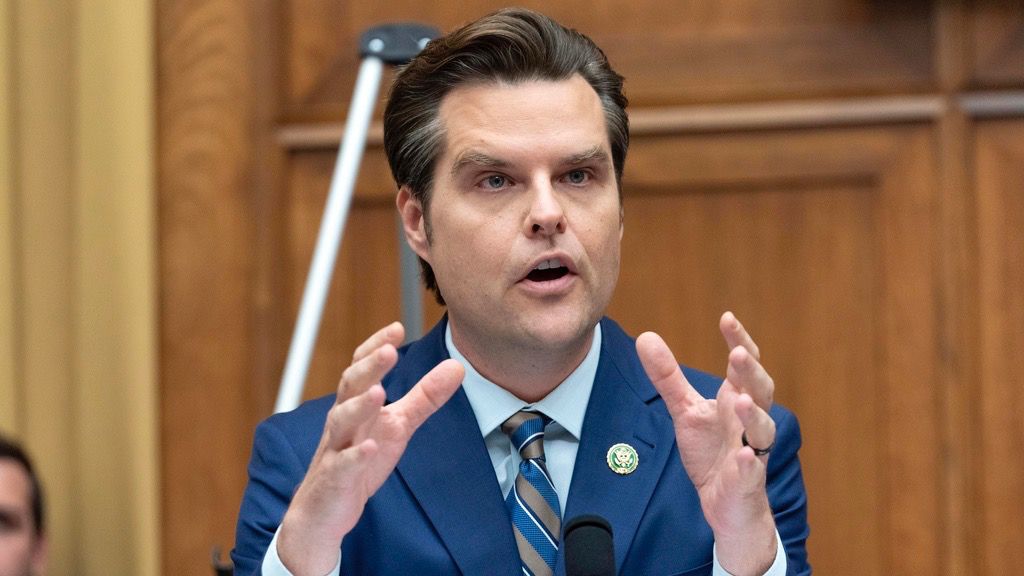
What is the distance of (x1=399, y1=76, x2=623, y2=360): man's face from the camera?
6.59ft

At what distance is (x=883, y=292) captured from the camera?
329 centimetres

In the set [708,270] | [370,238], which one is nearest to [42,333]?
[370,238]

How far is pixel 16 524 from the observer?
8.93 feet

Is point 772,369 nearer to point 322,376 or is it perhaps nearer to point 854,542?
point 854,542

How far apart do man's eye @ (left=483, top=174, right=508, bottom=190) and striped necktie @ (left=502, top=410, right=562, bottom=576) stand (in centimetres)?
35

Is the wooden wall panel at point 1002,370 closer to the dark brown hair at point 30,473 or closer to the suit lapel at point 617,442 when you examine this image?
the suit lapel at point 617,442

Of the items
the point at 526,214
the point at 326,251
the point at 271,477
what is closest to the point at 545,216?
the point at 526,214

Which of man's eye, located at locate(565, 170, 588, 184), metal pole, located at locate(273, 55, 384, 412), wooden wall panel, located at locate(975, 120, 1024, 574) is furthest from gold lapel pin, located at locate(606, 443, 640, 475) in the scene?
wooden wall panel, located at locate(975, 120, 1024, 574)

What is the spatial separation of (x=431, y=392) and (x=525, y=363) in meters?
0.33

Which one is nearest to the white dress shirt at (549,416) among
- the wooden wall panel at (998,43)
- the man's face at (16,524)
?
the man's face at (16,524)

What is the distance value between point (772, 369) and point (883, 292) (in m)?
0.30

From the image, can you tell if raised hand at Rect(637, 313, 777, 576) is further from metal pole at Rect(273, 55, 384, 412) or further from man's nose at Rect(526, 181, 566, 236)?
metal pole at Rect(273, 55, 384, 412)

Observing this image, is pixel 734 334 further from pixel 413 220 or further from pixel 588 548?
pixel 413 220

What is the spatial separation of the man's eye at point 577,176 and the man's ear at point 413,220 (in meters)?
0.26
